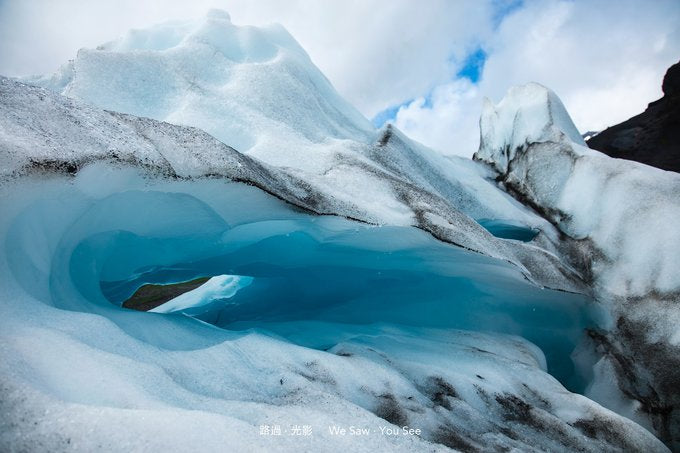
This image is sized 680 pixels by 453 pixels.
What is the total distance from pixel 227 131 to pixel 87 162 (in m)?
2.42

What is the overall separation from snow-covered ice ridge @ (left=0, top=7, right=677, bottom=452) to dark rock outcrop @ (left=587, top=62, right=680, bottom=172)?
4746 mm

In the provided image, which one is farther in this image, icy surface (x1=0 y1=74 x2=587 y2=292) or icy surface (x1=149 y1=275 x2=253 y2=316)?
icy surface (x1=149 y1=275 x2=253 y2=316)

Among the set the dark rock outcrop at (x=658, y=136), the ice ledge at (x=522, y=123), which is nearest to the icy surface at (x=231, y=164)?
the ice ledge at (x=522, y=123)

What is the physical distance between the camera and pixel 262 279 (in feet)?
16.0

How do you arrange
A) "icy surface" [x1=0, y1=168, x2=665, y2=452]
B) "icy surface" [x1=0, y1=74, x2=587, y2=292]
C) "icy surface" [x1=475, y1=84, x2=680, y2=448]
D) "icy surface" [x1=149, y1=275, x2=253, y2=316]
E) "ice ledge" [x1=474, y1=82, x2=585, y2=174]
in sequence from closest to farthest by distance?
"icy surface" [x1=0, y1=168, x2=665, y2=452] → "icy surface" [x1=0, y1=74, x2=587, y2=292] → "icy surface" [x1=475, y1=84, x2=680, y2=448] → "icy surface" [x1=149, y1=275, x2=253, y2=316] → "ice ledge" [x1=474, y1=82, x2=585, y2=174]

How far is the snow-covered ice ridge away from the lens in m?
1.51

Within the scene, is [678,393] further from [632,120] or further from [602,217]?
[632,120]

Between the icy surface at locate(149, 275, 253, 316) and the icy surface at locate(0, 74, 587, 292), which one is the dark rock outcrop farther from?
the icy surface at locate(149, 275, 253, 316)

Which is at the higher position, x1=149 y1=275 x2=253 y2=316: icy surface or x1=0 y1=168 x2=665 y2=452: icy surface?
x1=0 y1=168 x2=665 y2=452: icy surface

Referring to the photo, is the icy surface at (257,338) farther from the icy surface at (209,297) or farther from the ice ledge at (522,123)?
the ice ledge at (522,123)

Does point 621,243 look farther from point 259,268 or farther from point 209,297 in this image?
point 209,297

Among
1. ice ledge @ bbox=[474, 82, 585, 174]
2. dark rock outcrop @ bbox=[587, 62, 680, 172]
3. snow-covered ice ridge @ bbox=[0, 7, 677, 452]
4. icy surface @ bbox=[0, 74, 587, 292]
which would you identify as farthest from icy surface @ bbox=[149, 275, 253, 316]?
dark rock outcrop @ bbox=[587, 62, 680, 172]

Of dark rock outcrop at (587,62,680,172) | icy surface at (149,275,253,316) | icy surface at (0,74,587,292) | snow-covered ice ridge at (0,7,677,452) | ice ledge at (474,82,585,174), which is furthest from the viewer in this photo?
dark rock outcrop at (587,62,680,172)

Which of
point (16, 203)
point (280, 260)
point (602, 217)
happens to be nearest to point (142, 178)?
point (16, 203)
